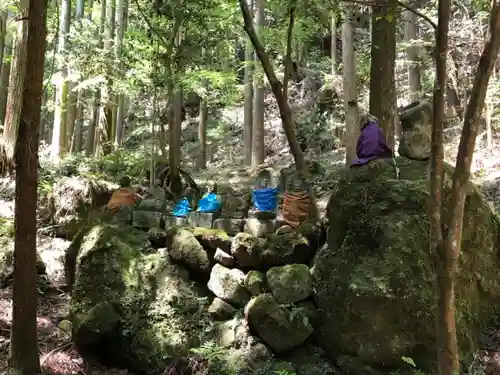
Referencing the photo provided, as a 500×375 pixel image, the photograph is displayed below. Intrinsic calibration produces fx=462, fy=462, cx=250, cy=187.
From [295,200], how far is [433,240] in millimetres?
4285

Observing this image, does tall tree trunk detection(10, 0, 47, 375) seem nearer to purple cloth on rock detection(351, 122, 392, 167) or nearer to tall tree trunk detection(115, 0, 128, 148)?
purple cloth on rock detection(351, 122, 392, 167)

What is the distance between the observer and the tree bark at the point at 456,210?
301 cm

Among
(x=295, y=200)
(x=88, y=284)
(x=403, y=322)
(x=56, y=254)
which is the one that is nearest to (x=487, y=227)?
(x=403, y=322)

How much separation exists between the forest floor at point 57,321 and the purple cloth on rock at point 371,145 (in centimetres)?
276

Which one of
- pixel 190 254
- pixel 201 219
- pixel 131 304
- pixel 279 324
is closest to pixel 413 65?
pixel 201 219

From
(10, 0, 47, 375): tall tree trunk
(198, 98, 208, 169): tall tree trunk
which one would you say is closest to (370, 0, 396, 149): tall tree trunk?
(10, 0, 47, 375): tall tree trunk

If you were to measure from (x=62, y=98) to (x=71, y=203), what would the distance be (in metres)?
5.64

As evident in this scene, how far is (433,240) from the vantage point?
3242 millimetres

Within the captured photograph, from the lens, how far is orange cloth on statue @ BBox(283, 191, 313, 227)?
748cm

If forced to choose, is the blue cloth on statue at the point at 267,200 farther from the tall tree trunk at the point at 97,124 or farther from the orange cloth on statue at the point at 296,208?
the tall tree trunk at the point at 97,124

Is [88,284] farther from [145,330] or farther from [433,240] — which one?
[433,240]

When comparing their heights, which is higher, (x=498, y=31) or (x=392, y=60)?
(x=392, y=60)

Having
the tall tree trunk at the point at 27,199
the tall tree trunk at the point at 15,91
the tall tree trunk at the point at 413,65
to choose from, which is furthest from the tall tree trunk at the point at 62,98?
the tall tree trunk at the point at 413,65

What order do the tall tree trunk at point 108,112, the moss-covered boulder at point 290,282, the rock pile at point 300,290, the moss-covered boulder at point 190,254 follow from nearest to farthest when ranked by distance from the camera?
the rock pile at point 300,290, the moss-covered boulder at point 290,282, the moss-covered boulder at point 190,254, the tall tree trunk at point 108,112
